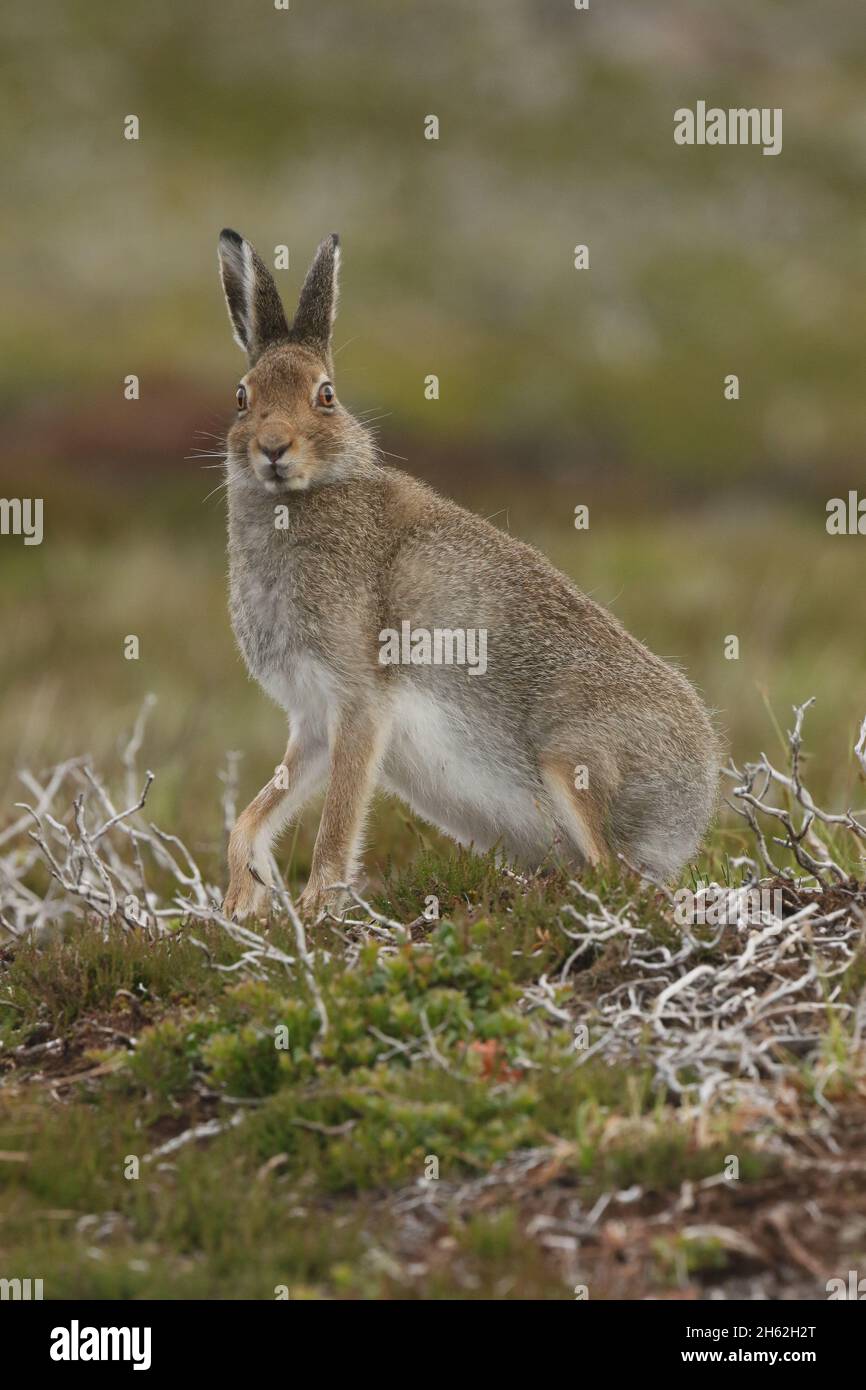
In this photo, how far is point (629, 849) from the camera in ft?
31.1

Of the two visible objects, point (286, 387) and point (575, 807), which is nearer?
point (575, 807)

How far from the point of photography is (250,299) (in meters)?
9.97

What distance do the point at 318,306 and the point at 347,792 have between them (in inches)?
111

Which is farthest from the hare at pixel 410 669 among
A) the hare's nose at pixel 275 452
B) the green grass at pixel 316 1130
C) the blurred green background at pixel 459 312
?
the blurred green background at pixel 459 312

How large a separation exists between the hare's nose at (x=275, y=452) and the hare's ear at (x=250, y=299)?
3.22 feet

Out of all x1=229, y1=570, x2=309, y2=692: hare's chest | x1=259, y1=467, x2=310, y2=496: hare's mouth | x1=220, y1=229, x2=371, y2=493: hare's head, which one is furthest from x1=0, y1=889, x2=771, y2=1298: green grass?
x1=220, y1=229, x2=371, y2=493: hare's head

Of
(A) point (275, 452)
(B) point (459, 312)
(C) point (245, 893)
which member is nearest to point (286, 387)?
(A) point (275, 452)

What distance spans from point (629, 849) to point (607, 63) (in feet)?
220

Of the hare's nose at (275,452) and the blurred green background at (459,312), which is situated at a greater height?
the blurred green background at (459,312)

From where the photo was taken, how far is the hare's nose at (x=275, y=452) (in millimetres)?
9359

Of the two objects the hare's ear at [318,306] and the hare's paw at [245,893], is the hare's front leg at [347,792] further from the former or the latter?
the hare's ear at [318,306]

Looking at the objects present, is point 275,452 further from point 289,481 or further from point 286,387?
point 286,387

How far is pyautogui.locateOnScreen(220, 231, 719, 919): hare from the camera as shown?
9.31m

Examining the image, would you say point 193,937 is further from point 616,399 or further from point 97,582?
point 616,399
